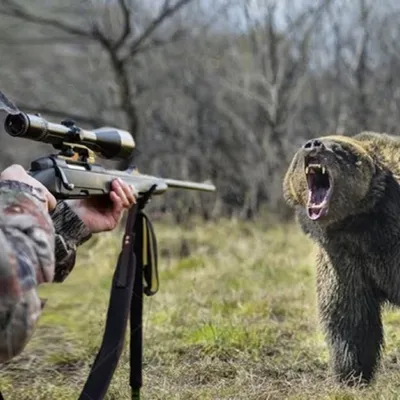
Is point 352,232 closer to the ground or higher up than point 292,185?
closer to the ground

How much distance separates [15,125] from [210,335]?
271 cm

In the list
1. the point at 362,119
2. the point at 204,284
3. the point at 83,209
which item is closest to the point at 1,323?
the point at 83,209

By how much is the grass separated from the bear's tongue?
2.81 feet

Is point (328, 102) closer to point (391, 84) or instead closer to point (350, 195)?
point (391, 84)

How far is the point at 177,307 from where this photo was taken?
22.7 feet

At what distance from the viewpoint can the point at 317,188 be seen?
4336 mm

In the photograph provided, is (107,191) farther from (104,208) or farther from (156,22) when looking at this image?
(156,22)

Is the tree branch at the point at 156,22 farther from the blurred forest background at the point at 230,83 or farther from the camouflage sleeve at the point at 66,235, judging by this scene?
the camouflage sleeve at the point at 66,235

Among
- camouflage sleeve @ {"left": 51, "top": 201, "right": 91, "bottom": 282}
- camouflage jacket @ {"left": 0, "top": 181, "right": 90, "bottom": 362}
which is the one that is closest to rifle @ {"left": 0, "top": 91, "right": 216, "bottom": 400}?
camouflage sleeve @ {"left": 51, "top": 201, "right": 91, "bottom": 282}

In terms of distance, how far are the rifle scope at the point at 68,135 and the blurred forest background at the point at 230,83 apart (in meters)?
7.39

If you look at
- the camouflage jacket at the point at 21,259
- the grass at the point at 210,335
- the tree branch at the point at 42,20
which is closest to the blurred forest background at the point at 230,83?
the tree branch at the point at 42,20

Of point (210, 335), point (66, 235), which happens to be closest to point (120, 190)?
point (66, 235)

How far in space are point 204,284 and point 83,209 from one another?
4445mm

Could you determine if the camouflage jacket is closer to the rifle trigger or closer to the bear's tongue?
the rifle trigger
